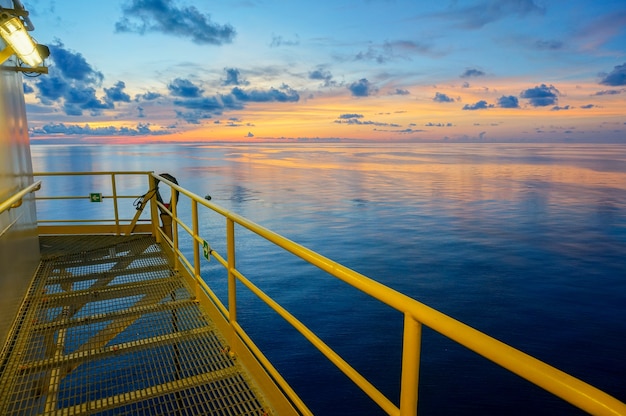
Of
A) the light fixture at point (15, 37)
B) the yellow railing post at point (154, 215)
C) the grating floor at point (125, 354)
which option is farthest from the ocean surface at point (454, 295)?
the light fixture at point (15, 37)

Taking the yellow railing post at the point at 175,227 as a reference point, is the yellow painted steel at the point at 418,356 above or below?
above

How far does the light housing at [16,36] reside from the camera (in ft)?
11.8

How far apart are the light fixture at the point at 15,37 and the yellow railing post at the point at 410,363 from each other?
4.39 meters

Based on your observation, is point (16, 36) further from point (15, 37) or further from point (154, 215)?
point (154, 215)

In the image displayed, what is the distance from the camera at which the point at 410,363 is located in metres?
1.49

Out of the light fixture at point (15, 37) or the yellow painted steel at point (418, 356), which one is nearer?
the yellow painted steel at point (418, 356)

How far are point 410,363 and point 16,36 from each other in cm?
480

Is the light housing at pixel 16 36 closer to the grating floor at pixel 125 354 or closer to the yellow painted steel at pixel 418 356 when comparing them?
the grating floor at pixel 125 354

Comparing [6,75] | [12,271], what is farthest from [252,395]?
[6,75]

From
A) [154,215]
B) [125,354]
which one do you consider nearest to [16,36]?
[125,354]

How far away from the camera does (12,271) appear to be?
4.54 meters

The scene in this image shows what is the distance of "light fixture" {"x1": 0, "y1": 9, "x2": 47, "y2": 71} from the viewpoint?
11.9ft

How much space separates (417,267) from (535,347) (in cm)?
737

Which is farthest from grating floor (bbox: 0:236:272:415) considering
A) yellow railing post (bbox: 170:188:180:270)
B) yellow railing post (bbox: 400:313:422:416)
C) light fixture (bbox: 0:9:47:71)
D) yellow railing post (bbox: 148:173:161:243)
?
light fixture (bbox: 0:9:47:71)
